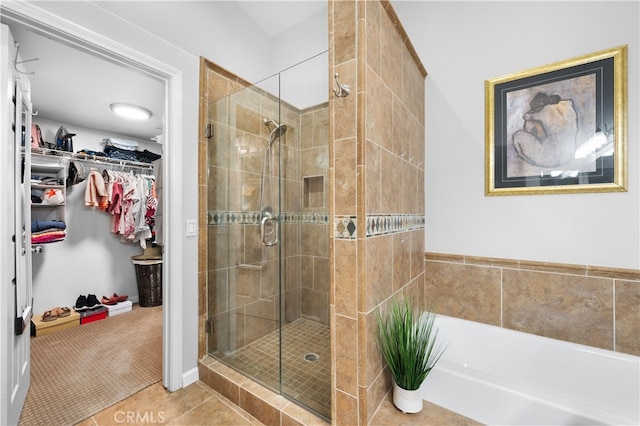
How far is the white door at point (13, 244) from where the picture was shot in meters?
1.22

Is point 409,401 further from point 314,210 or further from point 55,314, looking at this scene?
point 55,314

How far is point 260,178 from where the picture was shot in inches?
70.9

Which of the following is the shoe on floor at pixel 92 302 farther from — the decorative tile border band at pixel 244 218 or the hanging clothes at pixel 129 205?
the decorative tile border band at pixel 244 218

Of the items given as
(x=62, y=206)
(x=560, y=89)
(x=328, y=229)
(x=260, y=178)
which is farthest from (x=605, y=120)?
(x=62, y=206)

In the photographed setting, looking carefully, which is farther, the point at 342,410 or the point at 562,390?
the point at 562,390

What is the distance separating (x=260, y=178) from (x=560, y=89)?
6.26 feet

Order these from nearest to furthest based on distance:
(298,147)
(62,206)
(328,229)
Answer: (328,229)
(298,147)
(62,206)

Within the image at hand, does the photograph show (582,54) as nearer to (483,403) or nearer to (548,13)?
(548,13)

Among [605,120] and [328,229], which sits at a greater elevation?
[605,120]

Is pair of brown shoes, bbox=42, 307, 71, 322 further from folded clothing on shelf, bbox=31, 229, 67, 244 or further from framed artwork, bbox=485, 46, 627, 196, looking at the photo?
framed artwork, bbox=485, 46, 627, 196

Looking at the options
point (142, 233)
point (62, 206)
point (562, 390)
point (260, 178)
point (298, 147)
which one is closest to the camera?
point (562, 390)

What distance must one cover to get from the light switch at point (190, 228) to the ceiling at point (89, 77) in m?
0.91

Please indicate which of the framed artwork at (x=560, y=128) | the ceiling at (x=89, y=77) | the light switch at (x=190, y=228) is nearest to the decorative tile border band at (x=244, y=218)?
the light switch at (x=190, y=228)

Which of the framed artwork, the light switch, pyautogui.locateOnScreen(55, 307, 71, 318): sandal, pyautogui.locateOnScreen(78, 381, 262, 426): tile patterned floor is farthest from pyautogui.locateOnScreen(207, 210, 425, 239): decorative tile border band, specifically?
pyautogui.locateOnScreen(55, 307, 71, 318): sandal
